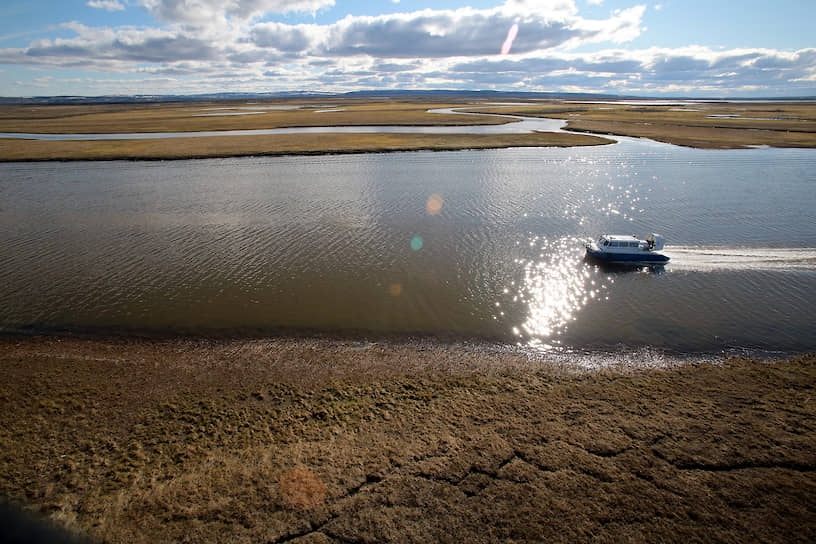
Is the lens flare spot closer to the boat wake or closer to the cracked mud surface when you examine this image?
the boat wake

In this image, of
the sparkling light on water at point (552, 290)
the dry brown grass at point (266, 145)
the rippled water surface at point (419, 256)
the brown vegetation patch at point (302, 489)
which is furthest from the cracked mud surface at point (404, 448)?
the dry brown grass at point (266, 145)

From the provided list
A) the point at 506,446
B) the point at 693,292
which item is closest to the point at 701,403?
the point at 506,446

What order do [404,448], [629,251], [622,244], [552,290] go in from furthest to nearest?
1. [622,244]
2. [629,251]
3. [552,290]
4. [404,448]

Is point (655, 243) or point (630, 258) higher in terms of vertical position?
point (655, 243)

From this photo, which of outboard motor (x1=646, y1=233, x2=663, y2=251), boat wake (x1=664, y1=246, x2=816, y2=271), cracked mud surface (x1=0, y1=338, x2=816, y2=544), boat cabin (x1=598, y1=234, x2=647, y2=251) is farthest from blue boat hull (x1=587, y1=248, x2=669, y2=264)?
cracked mud surface (x1=0, y1=338, x2=816, y2=544)

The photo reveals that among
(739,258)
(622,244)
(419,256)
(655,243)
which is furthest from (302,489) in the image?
(739,258)

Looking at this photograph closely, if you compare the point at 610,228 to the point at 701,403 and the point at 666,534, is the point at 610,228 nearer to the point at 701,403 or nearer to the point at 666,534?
the point at 701,403

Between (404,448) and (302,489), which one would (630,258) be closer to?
(404,448)
